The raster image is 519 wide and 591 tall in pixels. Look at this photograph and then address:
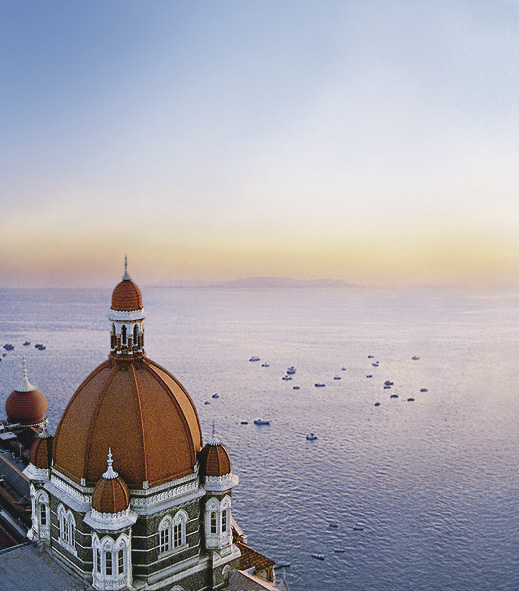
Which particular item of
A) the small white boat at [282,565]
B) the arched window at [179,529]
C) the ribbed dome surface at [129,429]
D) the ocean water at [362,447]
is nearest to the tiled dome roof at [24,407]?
the ocean water at [362,447]

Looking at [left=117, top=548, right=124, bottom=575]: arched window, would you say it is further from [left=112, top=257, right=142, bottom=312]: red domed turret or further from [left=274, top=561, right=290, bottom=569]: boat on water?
[left=274, top=561, right=290, bottom=569]: boat on water

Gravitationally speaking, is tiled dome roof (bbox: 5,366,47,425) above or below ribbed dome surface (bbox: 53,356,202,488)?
below

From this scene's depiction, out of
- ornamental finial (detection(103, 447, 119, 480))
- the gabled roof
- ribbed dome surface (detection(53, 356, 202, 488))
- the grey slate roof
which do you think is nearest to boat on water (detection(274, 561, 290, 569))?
the gabled roof

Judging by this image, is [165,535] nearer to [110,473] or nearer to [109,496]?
[109,496]

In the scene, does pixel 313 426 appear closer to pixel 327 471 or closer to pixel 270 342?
pixel 327 471

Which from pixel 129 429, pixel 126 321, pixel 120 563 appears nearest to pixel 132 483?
pixel 129 429
